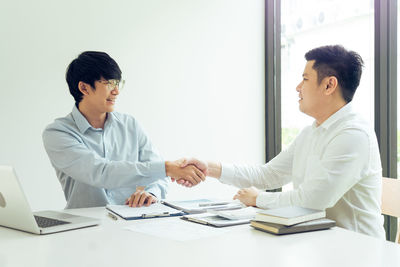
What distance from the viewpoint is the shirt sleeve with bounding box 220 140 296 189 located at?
2234mm

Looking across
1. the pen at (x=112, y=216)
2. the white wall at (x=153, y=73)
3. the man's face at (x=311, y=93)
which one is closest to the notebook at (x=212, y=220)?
the pen at (x=112, y=216)

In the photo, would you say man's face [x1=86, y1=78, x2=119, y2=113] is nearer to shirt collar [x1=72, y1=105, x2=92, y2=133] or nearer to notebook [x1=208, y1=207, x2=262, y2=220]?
shirt collar [x1=72, y1=105, x2=92, y2=133]

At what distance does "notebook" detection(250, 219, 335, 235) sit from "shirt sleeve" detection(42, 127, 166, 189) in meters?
0.72

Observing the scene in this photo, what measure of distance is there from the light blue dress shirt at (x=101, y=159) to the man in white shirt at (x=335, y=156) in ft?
0.97

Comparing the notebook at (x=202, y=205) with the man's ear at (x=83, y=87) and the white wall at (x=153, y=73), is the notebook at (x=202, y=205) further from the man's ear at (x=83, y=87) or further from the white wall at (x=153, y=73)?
the white wall at (x=153, y=73)

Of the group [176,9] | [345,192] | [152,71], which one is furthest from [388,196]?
[176,9]

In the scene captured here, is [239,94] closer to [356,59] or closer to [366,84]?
[366,84]

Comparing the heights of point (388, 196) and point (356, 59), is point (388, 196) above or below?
below

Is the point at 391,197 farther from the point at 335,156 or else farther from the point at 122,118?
the point at 122,118

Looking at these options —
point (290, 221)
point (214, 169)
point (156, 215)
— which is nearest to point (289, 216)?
point (290, 221)

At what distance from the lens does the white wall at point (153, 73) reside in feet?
9.25

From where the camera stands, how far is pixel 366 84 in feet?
9.38

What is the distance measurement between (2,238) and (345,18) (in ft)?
8.97

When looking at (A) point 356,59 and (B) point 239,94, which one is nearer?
(A) point 356,59
